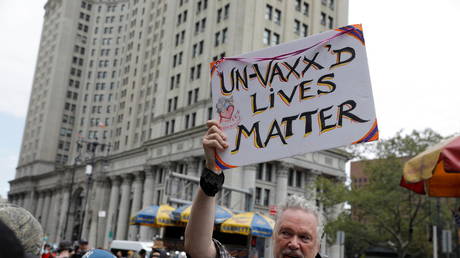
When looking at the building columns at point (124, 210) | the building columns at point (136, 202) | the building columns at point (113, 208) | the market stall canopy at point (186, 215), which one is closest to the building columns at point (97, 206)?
the building columns at point (113, 208)

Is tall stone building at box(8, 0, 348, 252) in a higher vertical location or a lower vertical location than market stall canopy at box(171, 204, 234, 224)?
higher

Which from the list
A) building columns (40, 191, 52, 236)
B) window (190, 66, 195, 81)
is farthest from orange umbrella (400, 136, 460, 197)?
building columns (40, 191, 52, 236)

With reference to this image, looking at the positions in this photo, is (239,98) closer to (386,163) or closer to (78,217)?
(386,163)

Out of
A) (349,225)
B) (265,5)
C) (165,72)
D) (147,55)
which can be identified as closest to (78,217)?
(147,55)

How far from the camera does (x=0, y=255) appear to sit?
1410mm

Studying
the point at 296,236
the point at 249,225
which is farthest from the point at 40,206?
the point at 296,236

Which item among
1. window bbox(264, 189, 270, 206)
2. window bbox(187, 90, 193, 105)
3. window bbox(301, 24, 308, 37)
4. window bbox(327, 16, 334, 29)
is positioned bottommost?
window bbox(264, 189, 270, 206)

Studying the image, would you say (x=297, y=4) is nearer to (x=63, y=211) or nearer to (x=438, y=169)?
(x=438, y=169)

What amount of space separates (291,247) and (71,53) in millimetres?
115269

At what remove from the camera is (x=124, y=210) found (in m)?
62.3

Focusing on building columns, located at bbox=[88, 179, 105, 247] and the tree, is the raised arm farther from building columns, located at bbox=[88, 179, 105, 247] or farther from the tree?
building columns, located at bbox=[88, 179, 105, 247]

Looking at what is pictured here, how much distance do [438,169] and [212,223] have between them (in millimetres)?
4616

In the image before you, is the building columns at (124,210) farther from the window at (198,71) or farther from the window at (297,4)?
the window at (297,4)

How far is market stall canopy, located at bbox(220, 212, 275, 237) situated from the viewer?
1800 cm
